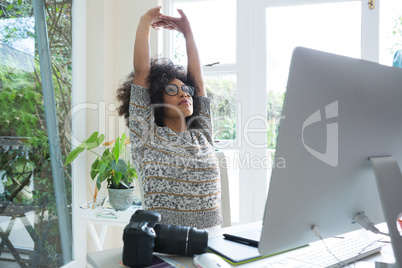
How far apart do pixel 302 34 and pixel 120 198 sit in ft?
5.72

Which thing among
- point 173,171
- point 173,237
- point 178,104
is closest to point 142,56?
point 178,104

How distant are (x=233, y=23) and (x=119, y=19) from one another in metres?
0.87

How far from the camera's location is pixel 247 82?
2459 millimetres

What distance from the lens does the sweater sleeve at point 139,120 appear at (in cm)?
149

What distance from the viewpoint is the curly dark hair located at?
65.1 inches

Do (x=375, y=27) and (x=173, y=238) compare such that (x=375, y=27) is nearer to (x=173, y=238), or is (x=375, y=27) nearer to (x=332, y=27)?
(x=332, y=27)

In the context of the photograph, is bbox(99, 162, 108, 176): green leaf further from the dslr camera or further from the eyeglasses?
the dslr camera

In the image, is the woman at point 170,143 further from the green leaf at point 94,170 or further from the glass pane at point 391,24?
the glass pane at point 391,24

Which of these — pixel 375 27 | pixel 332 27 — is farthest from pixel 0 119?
pixel 375 27

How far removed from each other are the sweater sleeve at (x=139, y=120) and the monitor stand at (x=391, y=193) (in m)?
1.03

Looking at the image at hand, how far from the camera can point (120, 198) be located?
6.50 feet

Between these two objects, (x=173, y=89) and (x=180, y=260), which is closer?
(x=180, y=260)

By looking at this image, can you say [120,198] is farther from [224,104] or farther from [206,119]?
[224,104]

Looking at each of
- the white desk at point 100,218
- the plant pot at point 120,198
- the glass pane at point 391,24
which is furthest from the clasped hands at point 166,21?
the glass pane at point 391,24
